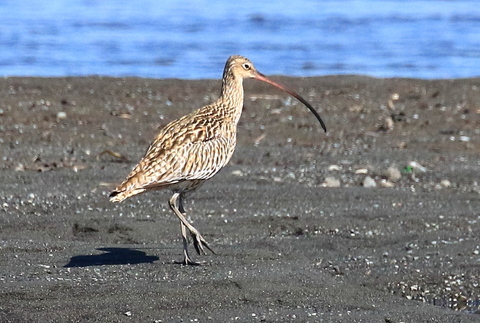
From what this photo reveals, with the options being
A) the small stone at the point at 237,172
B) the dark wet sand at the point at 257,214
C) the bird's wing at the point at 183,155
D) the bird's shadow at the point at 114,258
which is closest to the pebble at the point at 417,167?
the dark wet sand at the point at 257,214

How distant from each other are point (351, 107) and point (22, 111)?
464 cm

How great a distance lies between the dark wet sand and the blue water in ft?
11.6

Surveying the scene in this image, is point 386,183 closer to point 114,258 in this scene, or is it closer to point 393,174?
point 393,174

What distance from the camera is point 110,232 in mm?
9297

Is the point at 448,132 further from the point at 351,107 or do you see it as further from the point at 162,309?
the point at 162,309

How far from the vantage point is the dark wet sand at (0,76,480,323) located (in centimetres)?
728

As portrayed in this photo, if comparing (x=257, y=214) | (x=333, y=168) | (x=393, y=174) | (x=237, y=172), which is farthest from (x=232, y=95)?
(x=333, y=168)

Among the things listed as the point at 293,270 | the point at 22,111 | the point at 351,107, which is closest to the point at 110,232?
the point at 293,270

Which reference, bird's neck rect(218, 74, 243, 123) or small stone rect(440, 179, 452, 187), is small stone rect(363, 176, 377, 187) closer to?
small stone rect(440, 179, 452, 187)

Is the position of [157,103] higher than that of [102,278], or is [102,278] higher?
[157,103]

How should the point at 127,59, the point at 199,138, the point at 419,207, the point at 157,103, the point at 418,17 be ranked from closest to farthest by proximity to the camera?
the point at 199,138, the point at 419,207, the point at 157,103, the point at 127,59, the point at 418,17

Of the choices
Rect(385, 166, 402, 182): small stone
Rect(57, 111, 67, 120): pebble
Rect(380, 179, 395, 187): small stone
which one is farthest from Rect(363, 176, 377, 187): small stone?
Rect(57, 111, 67, 120): pebble

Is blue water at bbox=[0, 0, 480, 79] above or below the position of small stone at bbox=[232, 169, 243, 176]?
above

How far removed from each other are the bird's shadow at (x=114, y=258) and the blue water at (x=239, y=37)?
37.3 feet
